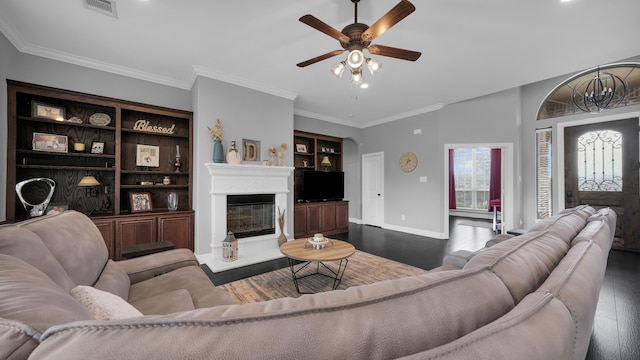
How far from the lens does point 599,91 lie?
11.8 feet

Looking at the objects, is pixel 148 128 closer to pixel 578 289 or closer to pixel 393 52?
pixel 393 52

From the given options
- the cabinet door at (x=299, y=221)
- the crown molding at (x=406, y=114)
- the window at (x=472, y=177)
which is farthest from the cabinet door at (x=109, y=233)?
the window at (x=472, y=177)

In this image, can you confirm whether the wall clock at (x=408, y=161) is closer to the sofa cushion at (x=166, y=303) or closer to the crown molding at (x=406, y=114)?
the crown molding at (x=406, y=114)

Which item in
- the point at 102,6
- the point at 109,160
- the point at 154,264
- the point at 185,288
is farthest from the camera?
the point at 109,160

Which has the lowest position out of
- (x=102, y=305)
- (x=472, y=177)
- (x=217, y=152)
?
(x=102, y=305)

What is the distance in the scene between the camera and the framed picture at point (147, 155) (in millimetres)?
3570

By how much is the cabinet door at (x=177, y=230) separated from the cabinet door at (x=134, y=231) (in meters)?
0.08

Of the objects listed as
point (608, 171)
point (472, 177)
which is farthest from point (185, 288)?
point (472, 177)

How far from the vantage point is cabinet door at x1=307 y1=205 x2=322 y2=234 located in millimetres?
4984

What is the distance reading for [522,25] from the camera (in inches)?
Answer: 96.6

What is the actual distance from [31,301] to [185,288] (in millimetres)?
1068

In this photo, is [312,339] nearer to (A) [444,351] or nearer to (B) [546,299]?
(A) [444,351]

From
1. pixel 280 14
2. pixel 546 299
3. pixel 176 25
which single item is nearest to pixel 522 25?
pixel 280 14

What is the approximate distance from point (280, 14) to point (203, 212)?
275cm
